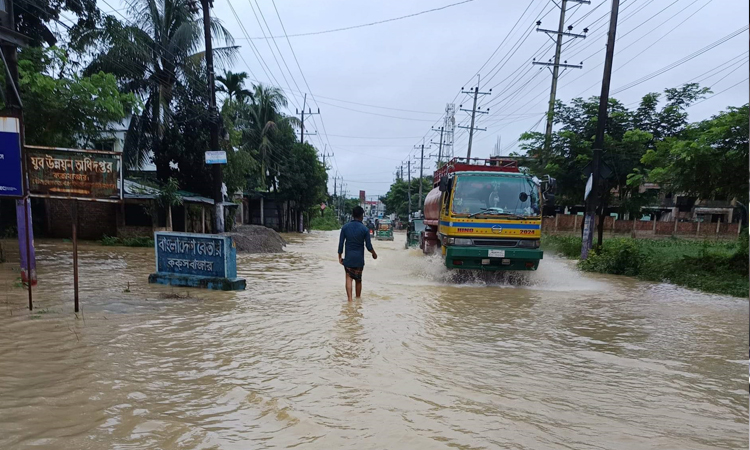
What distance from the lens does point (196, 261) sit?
995 cm

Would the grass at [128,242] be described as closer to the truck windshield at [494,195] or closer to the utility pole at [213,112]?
the utility pole at [213,112]

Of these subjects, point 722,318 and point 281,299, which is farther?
point 281,299

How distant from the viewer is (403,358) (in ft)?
18.0

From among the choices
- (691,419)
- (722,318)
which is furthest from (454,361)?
(722,318)

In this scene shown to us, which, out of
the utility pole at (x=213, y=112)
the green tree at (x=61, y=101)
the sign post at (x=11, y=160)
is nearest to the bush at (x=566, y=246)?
the utility pole at (x=213, y=112)

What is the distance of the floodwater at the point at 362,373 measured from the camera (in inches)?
141

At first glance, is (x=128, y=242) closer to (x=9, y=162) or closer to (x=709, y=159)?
(x=9, y=162)

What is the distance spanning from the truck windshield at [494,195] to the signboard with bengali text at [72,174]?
7.03 meters

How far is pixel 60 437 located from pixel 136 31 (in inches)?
874

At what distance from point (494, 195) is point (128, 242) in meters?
16.4

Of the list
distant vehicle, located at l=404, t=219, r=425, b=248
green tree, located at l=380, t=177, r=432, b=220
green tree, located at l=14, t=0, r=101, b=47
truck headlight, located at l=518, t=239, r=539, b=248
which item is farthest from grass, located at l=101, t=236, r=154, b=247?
green tree, located at l=380, t=177, r=432, b=220

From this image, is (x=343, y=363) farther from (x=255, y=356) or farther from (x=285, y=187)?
(x=285, y=187)

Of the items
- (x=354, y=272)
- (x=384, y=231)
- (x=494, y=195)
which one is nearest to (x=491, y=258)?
(x=494, y=195)

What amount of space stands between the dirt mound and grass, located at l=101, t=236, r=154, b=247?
3.61 metres
